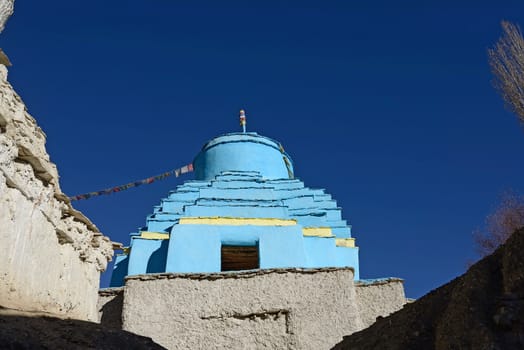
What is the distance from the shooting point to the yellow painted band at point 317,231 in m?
11.9

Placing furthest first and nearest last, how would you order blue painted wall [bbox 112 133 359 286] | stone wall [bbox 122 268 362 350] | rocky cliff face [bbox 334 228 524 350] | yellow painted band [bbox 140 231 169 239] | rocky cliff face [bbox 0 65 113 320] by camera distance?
yellow painted band [bbox 140 231 169 239] < blue painted wall [bbox 112 133 359 286] < stone wall [bbox 122 268 362 350] < rocky cliff face [bbox 0 65 113 320] < rocky cliff face [bbox 334 228 524 350]

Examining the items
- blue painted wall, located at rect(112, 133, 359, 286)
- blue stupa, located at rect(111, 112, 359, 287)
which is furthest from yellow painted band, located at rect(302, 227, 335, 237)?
blue painted wall, located at rect(112, 133, 359, 286)

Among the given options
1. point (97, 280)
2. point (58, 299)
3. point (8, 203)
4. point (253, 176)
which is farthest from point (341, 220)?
point (8, 203)

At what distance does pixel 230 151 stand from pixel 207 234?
Result: 15.7 ft

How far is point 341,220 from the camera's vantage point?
13.1 meters

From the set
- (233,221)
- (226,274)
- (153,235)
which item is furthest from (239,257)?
(226,274)

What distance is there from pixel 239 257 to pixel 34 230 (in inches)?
262

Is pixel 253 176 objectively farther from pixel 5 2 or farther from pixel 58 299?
pixel 5 2

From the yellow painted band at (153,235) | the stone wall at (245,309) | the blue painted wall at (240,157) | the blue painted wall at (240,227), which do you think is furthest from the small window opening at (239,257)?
the blue painted wall at (240,157)

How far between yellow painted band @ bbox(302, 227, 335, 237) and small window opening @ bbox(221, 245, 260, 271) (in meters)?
1.12

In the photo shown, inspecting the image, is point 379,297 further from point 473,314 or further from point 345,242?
point 473,314

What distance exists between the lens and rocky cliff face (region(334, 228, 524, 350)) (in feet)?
11.4

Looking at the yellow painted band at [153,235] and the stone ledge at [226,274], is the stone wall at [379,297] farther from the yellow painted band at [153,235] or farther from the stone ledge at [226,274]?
the yellow painted band at [153,235]

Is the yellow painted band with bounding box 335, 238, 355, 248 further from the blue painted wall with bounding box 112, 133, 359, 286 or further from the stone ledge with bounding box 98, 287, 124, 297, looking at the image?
the stone ledge with bounding box 98, 287, 124, 297
